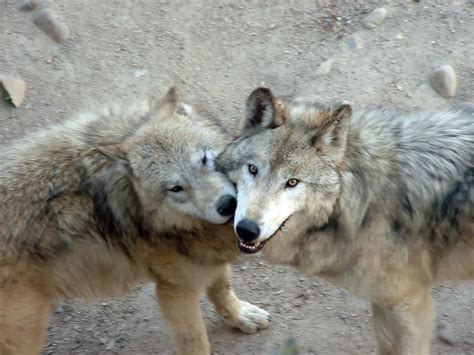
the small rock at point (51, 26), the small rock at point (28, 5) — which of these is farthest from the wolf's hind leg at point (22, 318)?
the small rock at point (28, 5)

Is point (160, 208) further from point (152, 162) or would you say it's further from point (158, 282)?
point (158, 282)

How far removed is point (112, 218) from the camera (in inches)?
185

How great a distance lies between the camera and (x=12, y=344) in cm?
463

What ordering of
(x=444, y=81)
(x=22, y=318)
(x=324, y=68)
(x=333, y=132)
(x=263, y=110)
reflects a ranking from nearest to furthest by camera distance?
(x=333, y=132) → (x=263, y=110) → (x=22, y=318) → (x=444, y=81) → (x=324, y=68)

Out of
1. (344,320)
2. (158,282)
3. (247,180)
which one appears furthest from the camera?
(344,320)

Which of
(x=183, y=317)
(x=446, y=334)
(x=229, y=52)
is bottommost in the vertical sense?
(x=446, y=334)

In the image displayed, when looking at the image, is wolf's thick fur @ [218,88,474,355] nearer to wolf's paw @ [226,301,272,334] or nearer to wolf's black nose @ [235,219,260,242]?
wolf's black nose @ [235,219,260,242]

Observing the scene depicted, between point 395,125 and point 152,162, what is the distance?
1529 millimetres

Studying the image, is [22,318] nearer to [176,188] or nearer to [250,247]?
[176,188]

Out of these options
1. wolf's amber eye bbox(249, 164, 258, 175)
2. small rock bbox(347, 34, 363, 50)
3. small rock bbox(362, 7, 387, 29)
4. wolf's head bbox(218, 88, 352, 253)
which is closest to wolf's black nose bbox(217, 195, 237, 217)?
wolf's head bbox(218, 88, 352, 253)

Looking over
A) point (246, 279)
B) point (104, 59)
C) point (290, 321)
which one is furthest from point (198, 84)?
point (290, 321)

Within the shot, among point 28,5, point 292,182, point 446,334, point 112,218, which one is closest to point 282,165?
point 292,182

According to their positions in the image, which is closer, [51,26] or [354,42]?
[354,42]

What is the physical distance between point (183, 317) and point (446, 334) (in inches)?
79.6
